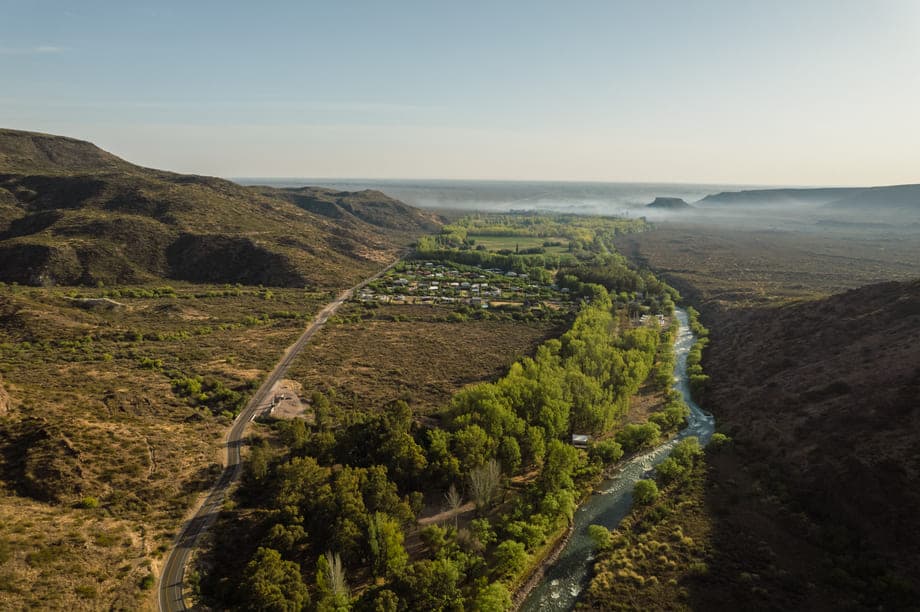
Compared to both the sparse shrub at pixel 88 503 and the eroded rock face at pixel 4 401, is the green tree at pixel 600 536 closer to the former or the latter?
the sparse shrub at pixel 88 503

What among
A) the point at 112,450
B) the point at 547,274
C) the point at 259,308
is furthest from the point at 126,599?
the point at 547,274

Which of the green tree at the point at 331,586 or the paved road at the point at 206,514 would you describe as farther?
the paved road at the point at 206,514

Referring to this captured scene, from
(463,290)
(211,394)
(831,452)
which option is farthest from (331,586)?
(463,290)

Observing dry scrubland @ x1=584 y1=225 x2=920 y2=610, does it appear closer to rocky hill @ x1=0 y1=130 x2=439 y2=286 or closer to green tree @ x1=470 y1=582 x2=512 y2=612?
green tree @ x1=470 y1=582 x2=512 y2=612

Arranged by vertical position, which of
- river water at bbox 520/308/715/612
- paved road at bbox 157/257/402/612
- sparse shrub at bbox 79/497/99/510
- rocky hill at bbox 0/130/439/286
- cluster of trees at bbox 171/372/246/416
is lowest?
river water at bbox 520/308/715/612

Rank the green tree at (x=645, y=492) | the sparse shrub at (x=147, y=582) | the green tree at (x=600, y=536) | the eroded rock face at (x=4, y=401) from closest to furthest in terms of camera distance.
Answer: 1. the sparse shrub at (x=147, y=582)
2. the green tree at (x=600, y=536)
3. the eroded rock face at (x=4, y=401)
4. the green tree at (x=645, y=492)

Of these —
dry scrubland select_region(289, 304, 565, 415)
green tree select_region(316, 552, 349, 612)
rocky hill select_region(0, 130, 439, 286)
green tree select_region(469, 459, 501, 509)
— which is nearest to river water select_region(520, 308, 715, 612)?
green tree select_region(469, 459, 501, 509)

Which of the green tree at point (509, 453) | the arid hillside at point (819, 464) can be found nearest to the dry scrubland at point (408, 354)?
the green tree at point (509, 453)
